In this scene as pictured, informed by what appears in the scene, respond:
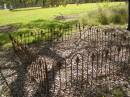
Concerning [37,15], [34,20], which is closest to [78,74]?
[34,20]

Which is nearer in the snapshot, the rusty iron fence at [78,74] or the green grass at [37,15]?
the rusty iron fence at [78,74]

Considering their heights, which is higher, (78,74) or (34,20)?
(34,20)

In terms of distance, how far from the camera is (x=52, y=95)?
5.91 metres

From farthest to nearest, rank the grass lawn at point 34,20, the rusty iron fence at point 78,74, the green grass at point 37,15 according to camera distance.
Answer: the green grass at point 37,15
the grass lawn at point 34,20
the rusty iron fence at point 78,74

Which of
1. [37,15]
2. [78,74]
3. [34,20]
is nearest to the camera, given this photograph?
[78,74]

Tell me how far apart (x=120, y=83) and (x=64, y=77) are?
53.5 inches

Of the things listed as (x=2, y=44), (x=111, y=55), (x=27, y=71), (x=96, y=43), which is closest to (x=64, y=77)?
(x=27, y=71)

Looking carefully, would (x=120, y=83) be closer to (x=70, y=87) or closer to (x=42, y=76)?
(x=70, y=87)

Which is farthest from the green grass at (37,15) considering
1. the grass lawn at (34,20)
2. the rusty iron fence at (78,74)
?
the rusty iron fence at (78,74)

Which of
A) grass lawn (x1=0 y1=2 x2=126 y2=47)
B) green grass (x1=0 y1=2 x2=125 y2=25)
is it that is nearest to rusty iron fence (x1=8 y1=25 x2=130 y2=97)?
grass lawn (x1=0 y1=2 x2=126 y2=47)

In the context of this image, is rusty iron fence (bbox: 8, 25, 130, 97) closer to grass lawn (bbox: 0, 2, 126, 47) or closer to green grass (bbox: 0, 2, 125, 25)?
grass lawn (bbox: 0, 2, 126, 47)

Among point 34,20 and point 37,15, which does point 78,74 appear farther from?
point 37,15

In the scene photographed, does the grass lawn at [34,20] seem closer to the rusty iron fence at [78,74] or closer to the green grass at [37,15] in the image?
the green grass at [37,15]

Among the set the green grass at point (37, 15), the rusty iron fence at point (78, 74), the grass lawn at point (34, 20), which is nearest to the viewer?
the rusty iron fence at point (78, 74)
